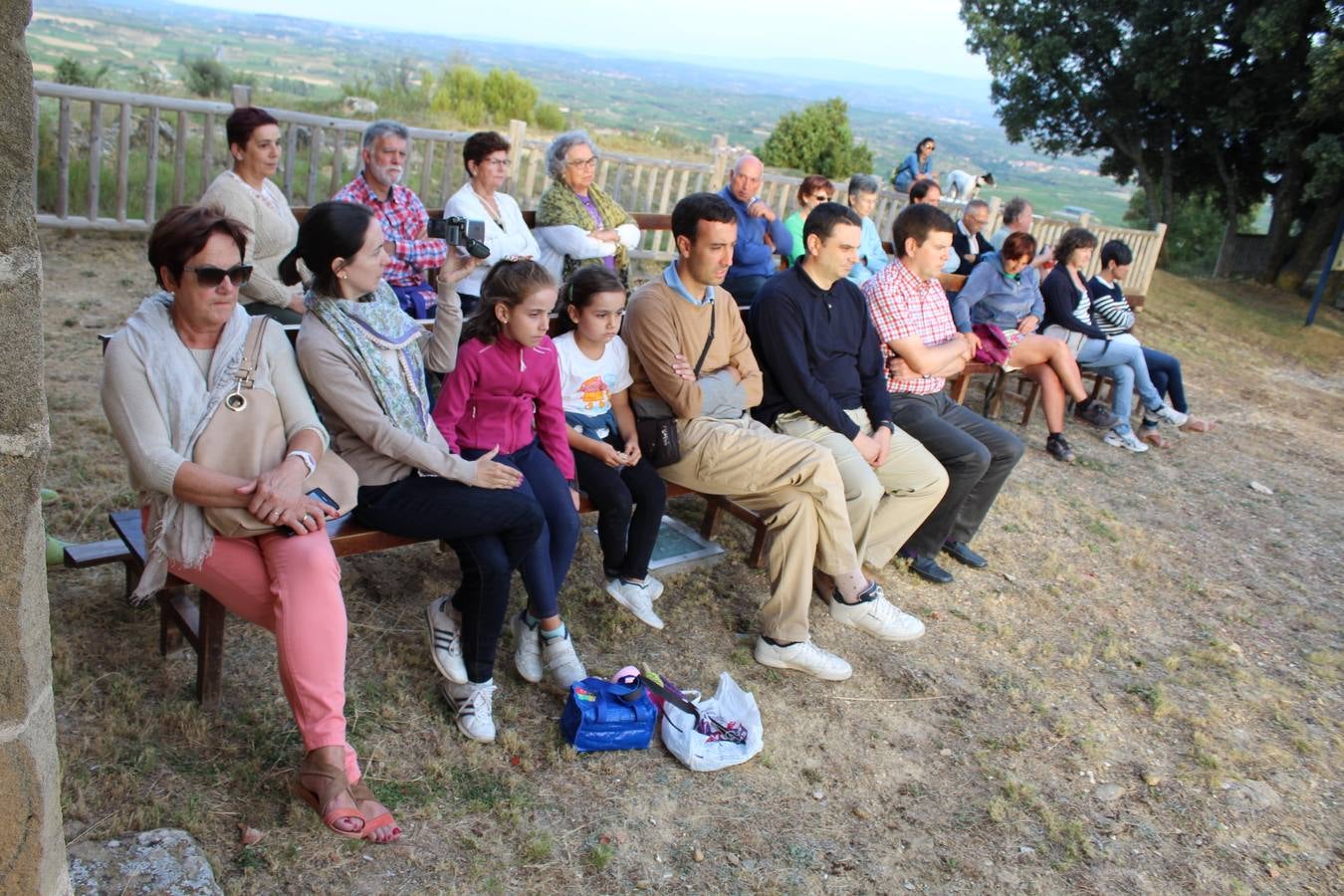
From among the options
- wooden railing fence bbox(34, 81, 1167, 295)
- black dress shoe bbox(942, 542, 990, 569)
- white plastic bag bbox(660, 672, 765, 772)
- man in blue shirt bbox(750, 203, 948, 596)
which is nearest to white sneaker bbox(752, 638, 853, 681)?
white plastic bag bbox(660, 672, 765, 772)

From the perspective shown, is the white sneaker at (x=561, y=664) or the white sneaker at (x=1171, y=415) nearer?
the white sneaker at (x=561, y=664)

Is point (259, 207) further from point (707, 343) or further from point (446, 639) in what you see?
point (446, 639)

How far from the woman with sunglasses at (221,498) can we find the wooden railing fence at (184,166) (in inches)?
145

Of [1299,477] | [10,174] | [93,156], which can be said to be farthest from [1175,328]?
[10,174]

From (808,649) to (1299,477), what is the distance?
5.36m

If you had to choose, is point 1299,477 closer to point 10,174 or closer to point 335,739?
point 335,739

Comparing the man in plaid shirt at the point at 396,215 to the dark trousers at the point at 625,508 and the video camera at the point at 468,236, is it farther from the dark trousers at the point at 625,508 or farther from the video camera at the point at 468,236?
the dark trousers at the point at 625,508

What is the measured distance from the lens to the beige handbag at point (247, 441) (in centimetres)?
272

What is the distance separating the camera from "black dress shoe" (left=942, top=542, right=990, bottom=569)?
4973 mm

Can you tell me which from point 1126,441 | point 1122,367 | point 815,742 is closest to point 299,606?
point 815,742

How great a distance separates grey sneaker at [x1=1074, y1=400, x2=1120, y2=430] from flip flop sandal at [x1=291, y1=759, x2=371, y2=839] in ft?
20.7

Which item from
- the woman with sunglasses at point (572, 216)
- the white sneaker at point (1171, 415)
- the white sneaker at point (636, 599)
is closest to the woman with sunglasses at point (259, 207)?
the woman with sunglasses at point (572, 216)

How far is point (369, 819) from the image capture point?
2.63 meters

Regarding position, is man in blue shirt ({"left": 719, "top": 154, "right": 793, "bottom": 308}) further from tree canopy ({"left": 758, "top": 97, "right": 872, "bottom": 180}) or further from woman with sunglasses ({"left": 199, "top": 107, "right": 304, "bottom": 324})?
tree canopy ({"left": 758, "top": 97, "right": 872, "bottom": 180})
